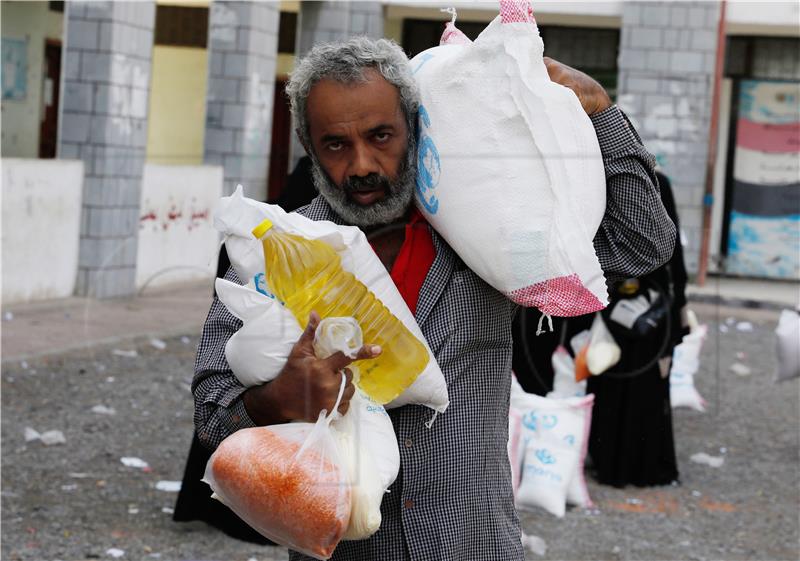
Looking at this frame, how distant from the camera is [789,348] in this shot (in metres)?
6.68

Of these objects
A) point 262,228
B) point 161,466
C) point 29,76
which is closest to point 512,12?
point 262,228

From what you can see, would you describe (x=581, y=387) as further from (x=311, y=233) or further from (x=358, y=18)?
(x=358, y=18)

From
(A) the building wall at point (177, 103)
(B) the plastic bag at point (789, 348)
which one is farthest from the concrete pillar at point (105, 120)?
(B) the plastic bag at point (789, 348)

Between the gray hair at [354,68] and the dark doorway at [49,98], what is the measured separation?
14122 millimetres

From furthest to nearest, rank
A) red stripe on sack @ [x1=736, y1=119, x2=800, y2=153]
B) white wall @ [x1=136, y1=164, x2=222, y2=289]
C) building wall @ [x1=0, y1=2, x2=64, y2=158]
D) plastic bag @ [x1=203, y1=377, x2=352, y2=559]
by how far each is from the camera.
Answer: red stripe on sack @ [x1=736, y1=119, x2=800, y2=153]
building wall @ [x1=0, y1=2, x2=64, y2=158]
white wall @ [x1=136, y1=164, x2=222, y2=289]
plastic bag @ [x1=203, y1=377, x2=352, y2=559]

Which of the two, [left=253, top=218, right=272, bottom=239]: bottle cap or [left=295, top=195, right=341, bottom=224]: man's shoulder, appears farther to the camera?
[left=295, top=195, right=341, bottom=224]: man's shoulder

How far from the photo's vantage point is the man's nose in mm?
2113

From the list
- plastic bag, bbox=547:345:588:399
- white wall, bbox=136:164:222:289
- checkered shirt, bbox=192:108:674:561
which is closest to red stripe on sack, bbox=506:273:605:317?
checkered shirt, bbox=192:108:674:561

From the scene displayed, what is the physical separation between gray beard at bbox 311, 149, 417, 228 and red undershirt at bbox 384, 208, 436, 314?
0.28 feet

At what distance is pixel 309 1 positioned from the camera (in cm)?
1518

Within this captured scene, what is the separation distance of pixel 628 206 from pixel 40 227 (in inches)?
335

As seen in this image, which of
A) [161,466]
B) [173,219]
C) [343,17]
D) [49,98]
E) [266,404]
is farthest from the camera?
[49,98]

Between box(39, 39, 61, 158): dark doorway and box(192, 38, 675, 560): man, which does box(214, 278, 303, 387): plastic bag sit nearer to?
box(192, 38, 675, 560): man

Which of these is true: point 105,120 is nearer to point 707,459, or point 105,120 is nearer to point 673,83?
point 707,459
